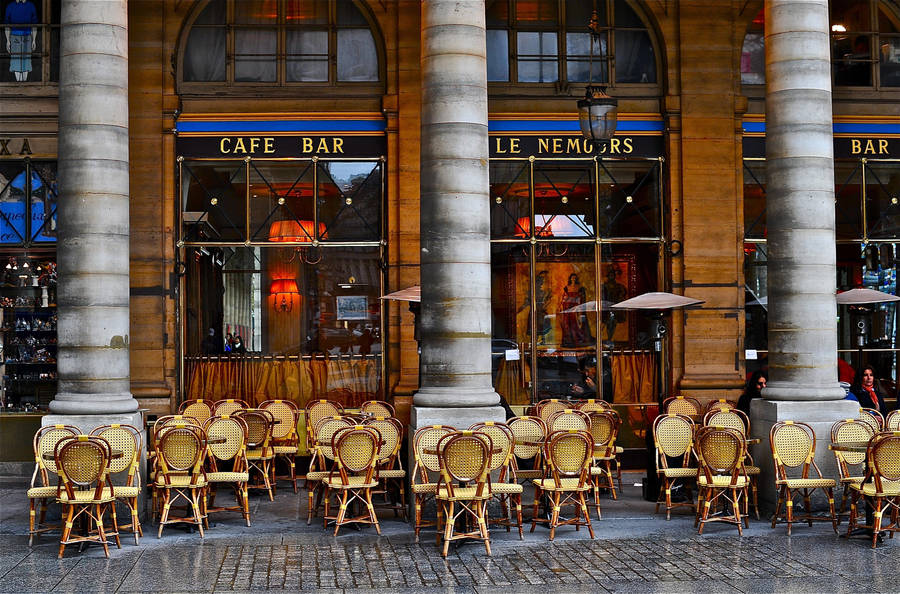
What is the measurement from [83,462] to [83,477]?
15cm

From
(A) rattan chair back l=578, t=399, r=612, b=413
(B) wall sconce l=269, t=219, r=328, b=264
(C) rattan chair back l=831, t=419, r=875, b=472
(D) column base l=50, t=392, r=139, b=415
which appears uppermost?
(B) wall sconce l=269, t=219, r=328, b=264

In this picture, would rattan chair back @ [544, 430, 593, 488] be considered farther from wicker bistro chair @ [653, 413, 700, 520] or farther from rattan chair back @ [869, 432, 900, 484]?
rattan chair back @ [869, 432, 900, 484]

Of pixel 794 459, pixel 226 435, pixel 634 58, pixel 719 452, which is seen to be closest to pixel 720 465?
pixel 719 452

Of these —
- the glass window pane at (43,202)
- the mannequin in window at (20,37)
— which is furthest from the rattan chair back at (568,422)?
the mannequin in window at (20,37)

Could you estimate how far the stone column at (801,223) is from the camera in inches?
512

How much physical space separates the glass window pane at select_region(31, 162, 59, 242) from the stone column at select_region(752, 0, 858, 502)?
9.83 metres

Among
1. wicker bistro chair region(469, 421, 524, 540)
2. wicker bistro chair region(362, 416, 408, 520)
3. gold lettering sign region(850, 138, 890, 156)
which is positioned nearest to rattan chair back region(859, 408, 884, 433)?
wicker bistro chair region(469, 421, 524, 540)

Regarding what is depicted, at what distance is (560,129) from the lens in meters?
16.7

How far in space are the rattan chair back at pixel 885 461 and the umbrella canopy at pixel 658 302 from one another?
13.2ft

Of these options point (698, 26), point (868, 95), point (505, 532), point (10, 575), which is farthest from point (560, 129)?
point (10, 575)

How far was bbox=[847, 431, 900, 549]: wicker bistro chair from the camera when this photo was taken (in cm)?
1104

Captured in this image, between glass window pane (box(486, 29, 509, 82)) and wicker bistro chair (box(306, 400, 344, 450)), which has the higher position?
glass window pane (box(486, 29, 509, 82))

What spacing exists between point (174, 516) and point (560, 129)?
26.1 feet

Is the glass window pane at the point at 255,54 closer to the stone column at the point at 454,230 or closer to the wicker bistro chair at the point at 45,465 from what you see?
the stone column at the point at 454,230
